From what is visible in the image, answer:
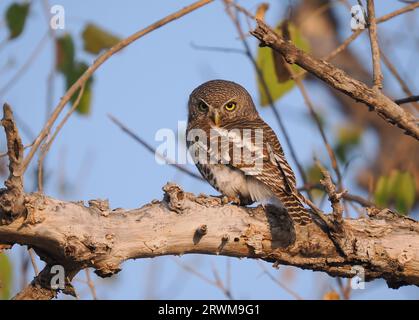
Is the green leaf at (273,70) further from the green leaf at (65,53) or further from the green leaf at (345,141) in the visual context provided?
the green leaf at (65,53)

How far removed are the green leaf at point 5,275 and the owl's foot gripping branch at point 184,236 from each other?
1088 mm

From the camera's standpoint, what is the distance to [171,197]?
4.48 m

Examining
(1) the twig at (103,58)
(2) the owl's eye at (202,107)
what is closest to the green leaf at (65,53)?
(1) the twig at (103,58)

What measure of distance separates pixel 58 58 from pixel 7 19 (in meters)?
0.44

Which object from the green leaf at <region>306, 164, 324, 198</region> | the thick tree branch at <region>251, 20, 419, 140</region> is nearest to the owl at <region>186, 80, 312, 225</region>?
the thick tree branch at <region>251, 20, 419, 140</region>

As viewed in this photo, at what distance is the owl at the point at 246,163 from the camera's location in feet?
17.0

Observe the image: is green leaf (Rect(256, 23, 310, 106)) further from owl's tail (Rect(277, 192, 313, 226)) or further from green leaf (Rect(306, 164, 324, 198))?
green leaf (Rect(306, 164, 324, 198))

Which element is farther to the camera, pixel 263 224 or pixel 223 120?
pixel 223 120

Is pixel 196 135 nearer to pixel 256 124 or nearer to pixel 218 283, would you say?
pixel 256 124
